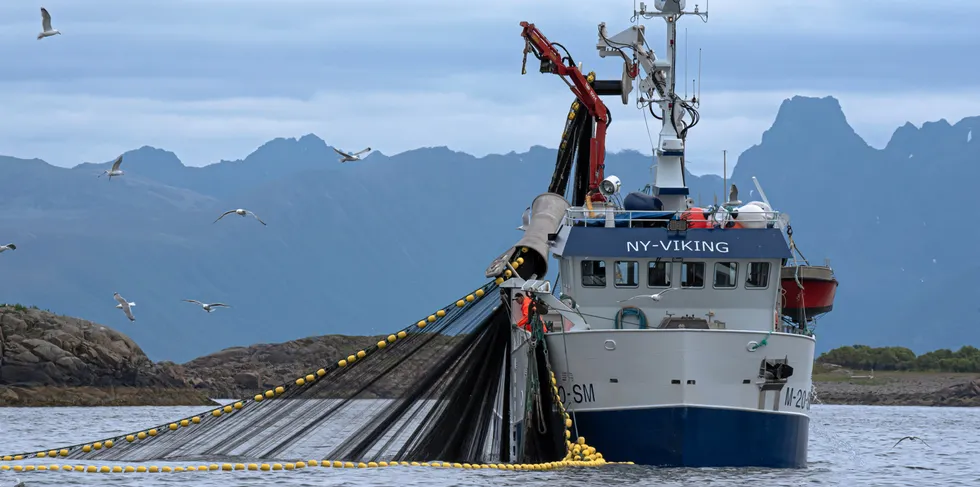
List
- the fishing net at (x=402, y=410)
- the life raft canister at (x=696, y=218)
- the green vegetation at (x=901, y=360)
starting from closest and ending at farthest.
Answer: the fishing net at (x=402, y=410), the life raft canister at (x=696, y=218), the green vegetation at (x=901, y=360)

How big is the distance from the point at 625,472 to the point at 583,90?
15.9 meters

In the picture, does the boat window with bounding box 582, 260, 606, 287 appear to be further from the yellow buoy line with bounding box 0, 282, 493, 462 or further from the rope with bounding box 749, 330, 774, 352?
the rope with bounding box 749, 330, 774, 352

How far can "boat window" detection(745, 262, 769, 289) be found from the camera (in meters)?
36.5

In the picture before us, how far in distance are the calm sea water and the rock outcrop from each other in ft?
49.9

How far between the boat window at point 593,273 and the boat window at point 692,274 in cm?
188

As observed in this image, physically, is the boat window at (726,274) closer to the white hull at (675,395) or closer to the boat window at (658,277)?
the boat window at (658,277)

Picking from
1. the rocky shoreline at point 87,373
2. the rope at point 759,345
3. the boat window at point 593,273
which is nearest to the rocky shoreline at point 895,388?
the rocky shoreline at point 87,373

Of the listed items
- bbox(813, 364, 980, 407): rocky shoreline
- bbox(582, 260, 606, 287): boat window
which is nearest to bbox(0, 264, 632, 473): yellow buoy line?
bbox(582, 260, 606, 287): boat window

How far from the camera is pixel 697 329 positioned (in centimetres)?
3297

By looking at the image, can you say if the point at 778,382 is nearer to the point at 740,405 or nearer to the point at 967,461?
the point at 740,405

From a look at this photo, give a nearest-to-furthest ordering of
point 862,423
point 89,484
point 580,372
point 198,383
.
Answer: point 89,484 < point 580,372 < point 862,423 < point 198,383

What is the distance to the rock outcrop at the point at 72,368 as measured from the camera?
9012cm

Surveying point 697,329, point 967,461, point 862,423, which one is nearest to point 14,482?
point 697,329

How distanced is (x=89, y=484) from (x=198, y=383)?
8281cm
